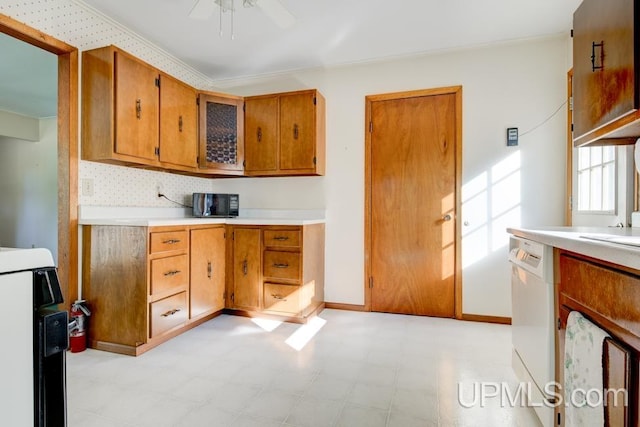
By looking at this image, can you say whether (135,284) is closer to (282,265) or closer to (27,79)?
(282,265)

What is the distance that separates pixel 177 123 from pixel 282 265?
155 centimetres

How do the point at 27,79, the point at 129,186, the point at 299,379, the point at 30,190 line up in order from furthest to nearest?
the point at 30,190 < the point at 27,79 < the point at 129,186 < the point at 299,379

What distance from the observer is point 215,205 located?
128 inches

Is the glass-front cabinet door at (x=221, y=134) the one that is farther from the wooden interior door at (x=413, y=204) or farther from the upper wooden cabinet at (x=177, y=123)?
the wooden interior door at (x=413, y=204)

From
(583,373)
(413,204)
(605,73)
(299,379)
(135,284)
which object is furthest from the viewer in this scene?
(413,204)

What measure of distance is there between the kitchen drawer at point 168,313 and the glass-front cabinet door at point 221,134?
1.27 meters

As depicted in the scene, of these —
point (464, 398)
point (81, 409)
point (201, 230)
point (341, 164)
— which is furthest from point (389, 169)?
point (81, 409)

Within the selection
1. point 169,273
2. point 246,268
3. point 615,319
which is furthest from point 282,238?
point 615,319

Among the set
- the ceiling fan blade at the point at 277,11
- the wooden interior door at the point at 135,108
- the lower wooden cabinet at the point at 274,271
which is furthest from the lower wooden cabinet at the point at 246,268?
the ceiling fan blade at the point at 277,11

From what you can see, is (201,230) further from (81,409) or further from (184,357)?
(81,409)

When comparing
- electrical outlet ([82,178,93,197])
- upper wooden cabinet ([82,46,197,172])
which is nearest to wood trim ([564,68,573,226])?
upper wooden cabinet ([82,46,197,172])

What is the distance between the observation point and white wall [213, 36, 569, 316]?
2717 millimetres

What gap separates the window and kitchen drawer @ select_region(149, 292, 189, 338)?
2945mm

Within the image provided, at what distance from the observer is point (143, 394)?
1704mm
